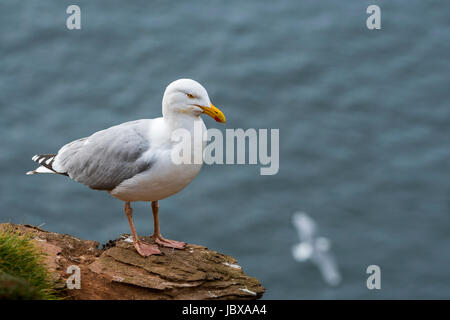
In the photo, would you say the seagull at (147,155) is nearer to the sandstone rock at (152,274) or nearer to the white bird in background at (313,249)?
the sandstone rock at (152,274)

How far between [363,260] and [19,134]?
32.5ft

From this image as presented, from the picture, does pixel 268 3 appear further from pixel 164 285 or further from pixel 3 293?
pixel 3 293

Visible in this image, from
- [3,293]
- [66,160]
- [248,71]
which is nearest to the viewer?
[3,293]

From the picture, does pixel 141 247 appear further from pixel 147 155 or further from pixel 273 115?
pixel 273 115

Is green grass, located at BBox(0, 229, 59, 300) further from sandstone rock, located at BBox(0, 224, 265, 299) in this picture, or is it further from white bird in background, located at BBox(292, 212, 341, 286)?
white bird in background, located at BBox(292, 212, 341, 286)

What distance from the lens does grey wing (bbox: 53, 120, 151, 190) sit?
8719mm

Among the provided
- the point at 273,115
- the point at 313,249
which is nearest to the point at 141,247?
the point at 313,249

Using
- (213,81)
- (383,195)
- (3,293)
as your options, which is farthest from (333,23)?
(3,293)

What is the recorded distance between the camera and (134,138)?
28.9 feet

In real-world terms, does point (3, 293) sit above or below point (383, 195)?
below

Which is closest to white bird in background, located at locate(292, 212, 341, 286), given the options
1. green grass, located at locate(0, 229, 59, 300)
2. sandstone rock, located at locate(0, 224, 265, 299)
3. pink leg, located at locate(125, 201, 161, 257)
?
sandstone rock, located at locate(0, 224, 265, 299)

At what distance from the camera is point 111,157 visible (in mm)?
8922
